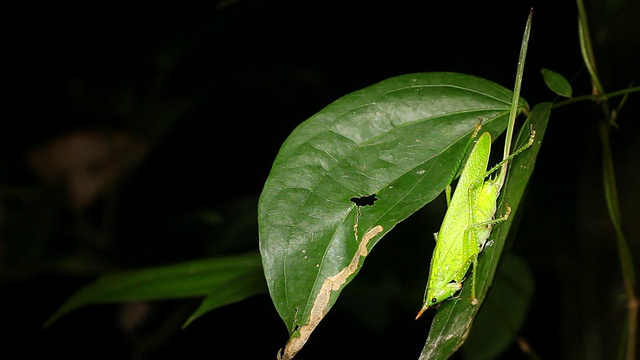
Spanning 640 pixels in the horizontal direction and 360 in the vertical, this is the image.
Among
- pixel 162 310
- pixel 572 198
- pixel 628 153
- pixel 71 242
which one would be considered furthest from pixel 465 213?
pixel 71 242

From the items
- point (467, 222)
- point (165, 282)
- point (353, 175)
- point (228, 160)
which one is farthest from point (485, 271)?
point (228, 160)

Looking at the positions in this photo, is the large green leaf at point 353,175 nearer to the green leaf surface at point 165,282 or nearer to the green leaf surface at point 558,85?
the green leaf surface at point 558,85

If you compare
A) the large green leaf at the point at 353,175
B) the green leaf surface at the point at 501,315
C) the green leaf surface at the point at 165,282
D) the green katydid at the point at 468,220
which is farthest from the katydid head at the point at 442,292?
the green leaf surface at the point at 501,315

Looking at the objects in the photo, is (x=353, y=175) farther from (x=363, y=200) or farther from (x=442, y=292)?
(x=442, y=292)

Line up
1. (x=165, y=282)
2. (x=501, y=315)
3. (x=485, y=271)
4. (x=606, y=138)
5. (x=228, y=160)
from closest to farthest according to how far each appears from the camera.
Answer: (x=485, y=271)
(x=606, y=138)
(x=165, y=282)
(x=501, y=315)
(x=228, y=160)

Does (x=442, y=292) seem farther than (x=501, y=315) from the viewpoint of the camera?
No
